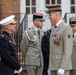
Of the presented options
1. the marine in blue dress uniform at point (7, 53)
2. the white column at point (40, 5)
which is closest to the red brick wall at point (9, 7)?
the white column at point (40, 5)

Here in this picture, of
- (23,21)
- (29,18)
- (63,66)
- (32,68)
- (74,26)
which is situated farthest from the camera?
(29,18)

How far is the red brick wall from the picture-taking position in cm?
1271

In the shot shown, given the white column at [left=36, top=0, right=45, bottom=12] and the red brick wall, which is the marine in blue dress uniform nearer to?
the red brick wall

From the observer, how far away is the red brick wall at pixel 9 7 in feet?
41.7

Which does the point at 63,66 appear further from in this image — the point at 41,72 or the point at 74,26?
the point at 41,72

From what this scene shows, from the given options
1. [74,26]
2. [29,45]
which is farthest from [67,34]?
[29,45]

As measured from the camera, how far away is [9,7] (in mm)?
12828

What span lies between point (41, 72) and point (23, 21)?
4.16 meters

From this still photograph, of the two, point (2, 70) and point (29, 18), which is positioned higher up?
point (29, 18)

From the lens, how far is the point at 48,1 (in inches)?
553

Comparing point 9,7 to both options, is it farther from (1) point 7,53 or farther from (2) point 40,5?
(1) point 7,53

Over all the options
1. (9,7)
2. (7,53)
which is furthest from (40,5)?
(7,53)

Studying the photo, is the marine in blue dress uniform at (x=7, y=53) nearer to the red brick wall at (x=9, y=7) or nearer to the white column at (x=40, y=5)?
the red brick wall at (x=9, y=7)

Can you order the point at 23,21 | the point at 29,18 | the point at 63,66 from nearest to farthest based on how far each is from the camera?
1. the point at 63,66
2. the point at 23,21
3. the point at 29,18
